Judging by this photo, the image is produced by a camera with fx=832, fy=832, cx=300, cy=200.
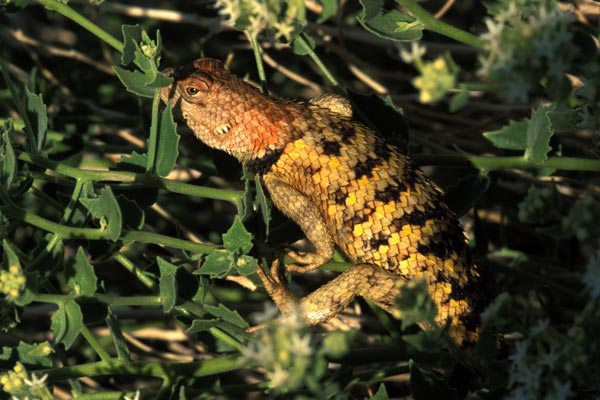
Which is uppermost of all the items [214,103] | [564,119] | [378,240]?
[564,119]

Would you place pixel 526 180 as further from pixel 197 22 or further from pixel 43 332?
pixel 43 332

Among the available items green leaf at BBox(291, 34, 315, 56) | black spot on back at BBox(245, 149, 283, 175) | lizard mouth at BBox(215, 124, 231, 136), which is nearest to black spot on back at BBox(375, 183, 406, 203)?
black spot on back at BBox(245, 149, 283, 175)

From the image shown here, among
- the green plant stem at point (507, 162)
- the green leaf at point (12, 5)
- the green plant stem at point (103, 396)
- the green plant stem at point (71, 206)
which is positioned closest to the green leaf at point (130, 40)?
the green plant stem at point (71, 206)

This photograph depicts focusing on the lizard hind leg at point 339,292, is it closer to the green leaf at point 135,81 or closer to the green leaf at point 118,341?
the green leaf at point 118,341

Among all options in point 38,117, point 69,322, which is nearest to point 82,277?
point 69,322

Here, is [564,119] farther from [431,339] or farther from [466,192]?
[431,339]

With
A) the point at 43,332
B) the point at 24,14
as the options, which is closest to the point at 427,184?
the point at 43,332
